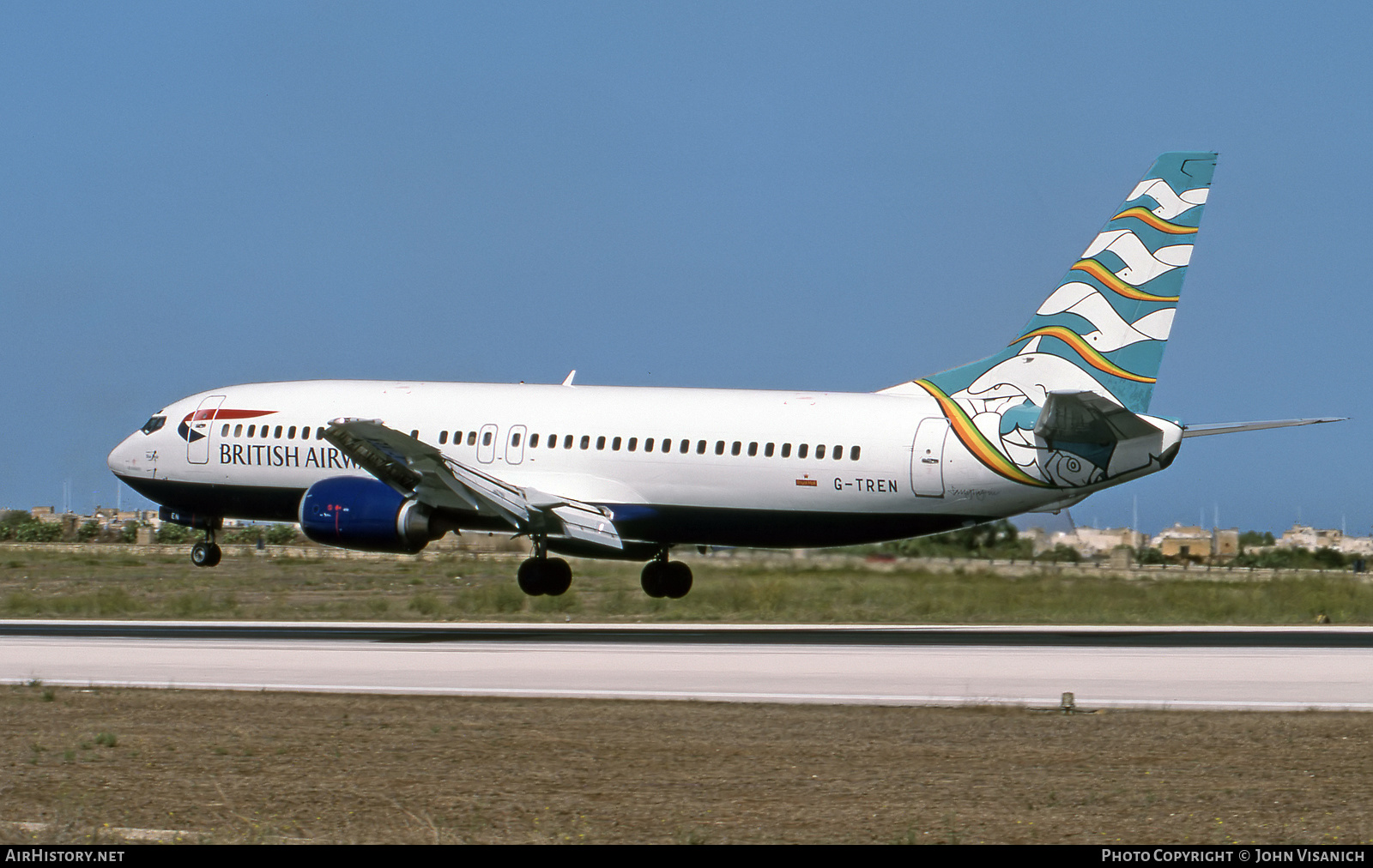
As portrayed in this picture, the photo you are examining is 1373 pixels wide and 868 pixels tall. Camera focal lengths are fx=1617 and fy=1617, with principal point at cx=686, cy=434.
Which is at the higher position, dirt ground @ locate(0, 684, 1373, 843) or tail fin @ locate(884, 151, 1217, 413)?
tail fin @ locate(884, 151, 1217, 413)

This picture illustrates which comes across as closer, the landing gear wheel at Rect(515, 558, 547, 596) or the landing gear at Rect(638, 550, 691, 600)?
the landing gear wheel at Rect(515, 558, 547, 596)

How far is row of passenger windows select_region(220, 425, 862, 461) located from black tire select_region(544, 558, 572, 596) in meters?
2.60

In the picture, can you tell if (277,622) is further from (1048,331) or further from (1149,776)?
(1149,776)

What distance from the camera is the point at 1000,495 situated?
32.1m

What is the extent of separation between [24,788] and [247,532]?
91727mm

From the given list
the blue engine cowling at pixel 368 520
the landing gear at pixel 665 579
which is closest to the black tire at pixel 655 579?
the landing gear at pixel 665 579

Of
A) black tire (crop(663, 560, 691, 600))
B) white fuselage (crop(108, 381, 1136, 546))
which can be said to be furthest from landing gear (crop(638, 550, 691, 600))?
white fuselage (crop(108, 381, 1136, 546))

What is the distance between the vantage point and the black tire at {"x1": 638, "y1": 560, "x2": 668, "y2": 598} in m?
37.2

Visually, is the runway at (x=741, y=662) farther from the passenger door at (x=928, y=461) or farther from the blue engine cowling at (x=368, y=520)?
the passenger door at (x=928, y=461)

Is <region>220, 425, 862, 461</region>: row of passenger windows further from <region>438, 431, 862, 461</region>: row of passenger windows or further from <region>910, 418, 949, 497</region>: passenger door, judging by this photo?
<region>910, 418, 949, 497</region>: passenger door

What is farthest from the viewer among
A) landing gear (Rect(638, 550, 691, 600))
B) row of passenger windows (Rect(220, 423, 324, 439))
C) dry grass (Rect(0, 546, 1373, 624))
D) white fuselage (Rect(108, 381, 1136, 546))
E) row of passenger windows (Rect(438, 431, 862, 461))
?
row of passenger windows (Rect(220, 423, 324, 439))

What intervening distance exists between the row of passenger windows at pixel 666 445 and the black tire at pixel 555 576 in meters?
2.61

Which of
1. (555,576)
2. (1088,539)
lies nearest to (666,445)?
(555,576)

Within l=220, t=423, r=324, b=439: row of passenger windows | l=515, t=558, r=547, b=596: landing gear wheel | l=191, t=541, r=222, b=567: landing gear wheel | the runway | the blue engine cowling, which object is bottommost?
the runway
